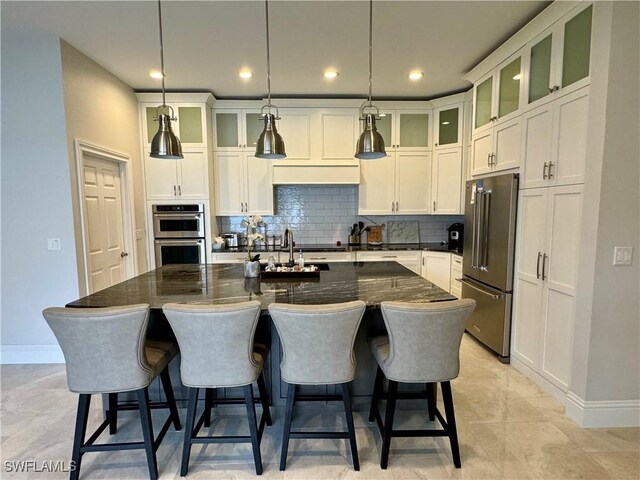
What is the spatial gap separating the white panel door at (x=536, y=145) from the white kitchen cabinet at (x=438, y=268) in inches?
61.4

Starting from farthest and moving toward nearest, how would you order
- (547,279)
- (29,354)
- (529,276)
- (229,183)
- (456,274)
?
1. (229,183)
2. (456,274)
3. (29,354)
4. (529,276)
5. (547,279)

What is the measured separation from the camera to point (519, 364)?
3039 mm

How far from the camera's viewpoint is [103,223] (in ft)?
11.7

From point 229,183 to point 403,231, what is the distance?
99.9 inches

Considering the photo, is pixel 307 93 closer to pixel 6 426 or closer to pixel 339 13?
pixel 339 13

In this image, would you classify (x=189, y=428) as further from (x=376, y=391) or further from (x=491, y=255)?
(x=491, y=255)

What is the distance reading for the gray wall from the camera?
2.04 m

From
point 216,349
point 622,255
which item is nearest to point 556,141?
point 622,255

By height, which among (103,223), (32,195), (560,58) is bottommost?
(103,223)

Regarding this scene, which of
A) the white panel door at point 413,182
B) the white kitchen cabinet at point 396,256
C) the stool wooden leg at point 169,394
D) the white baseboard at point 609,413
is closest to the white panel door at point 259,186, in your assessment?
the white kitchen cabinet at point 396,256

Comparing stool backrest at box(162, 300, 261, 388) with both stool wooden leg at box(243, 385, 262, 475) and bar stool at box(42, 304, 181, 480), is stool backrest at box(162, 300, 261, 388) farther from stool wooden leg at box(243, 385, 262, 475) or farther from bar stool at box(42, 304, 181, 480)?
bar stool at box(42, 304, 181, 480)

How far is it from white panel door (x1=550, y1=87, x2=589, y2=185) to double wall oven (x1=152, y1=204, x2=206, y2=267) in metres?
3.74

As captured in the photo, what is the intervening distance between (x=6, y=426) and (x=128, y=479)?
1.16 m

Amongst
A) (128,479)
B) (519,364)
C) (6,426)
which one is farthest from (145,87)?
(519,364)
